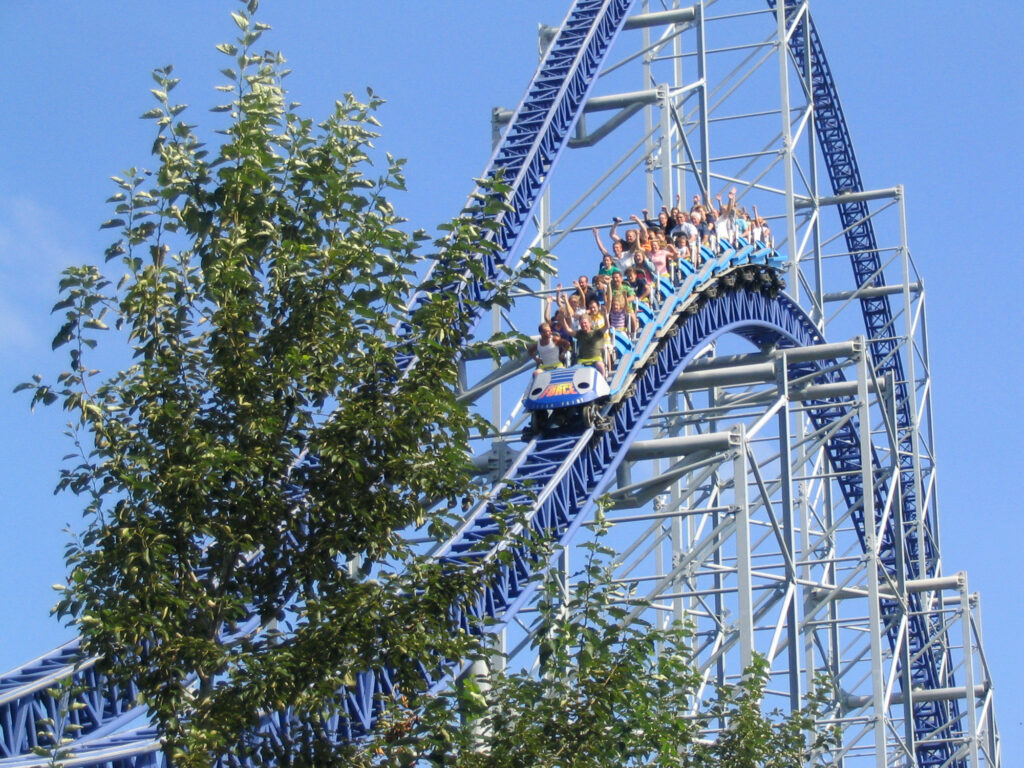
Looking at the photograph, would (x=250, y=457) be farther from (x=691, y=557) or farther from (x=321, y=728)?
(x=691, y=557)

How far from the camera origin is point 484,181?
715 cm

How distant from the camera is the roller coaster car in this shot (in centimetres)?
1409

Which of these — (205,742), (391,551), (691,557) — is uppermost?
(691,557)

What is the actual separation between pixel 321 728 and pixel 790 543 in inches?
409

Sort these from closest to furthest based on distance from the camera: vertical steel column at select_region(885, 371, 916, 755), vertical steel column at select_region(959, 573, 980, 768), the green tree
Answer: the green tree, vertical steel column at select_region(885, 371, 916, 755), vertical steel column at select_region(959, 573, 980, 768)

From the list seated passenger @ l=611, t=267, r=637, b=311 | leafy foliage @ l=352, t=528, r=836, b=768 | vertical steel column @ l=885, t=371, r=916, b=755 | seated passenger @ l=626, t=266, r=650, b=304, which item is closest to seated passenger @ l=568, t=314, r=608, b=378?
seated passenger @ l=611, t=267, r=637, b=311

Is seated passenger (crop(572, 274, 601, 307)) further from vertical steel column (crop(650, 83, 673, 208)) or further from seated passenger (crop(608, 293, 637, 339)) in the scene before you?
vertical steel column (crop(650, 83, 673, 208))

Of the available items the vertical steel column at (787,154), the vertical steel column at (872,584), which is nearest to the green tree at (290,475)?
the vertical steel column at (872,584)

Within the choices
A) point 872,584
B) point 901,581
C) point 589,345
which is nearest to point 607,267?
point 589,345

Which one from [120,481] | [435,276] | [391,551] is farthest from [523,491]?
[120,481]

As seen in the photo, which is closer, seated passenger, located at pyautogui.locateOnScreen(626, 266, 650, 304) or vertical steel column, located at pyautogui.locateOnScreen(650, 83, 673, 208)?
seated passenger, located at pyautogui.locateOnScreen(626, 266, 650, 304)

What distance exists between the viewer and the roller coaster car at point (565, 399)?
46.2ft

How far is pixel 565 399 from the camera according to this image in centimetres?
→ 1409

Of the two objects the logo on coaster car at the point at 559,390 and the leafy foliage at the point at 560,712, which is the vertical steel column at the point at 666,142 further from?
the leafy foliage at the point at 560,712
